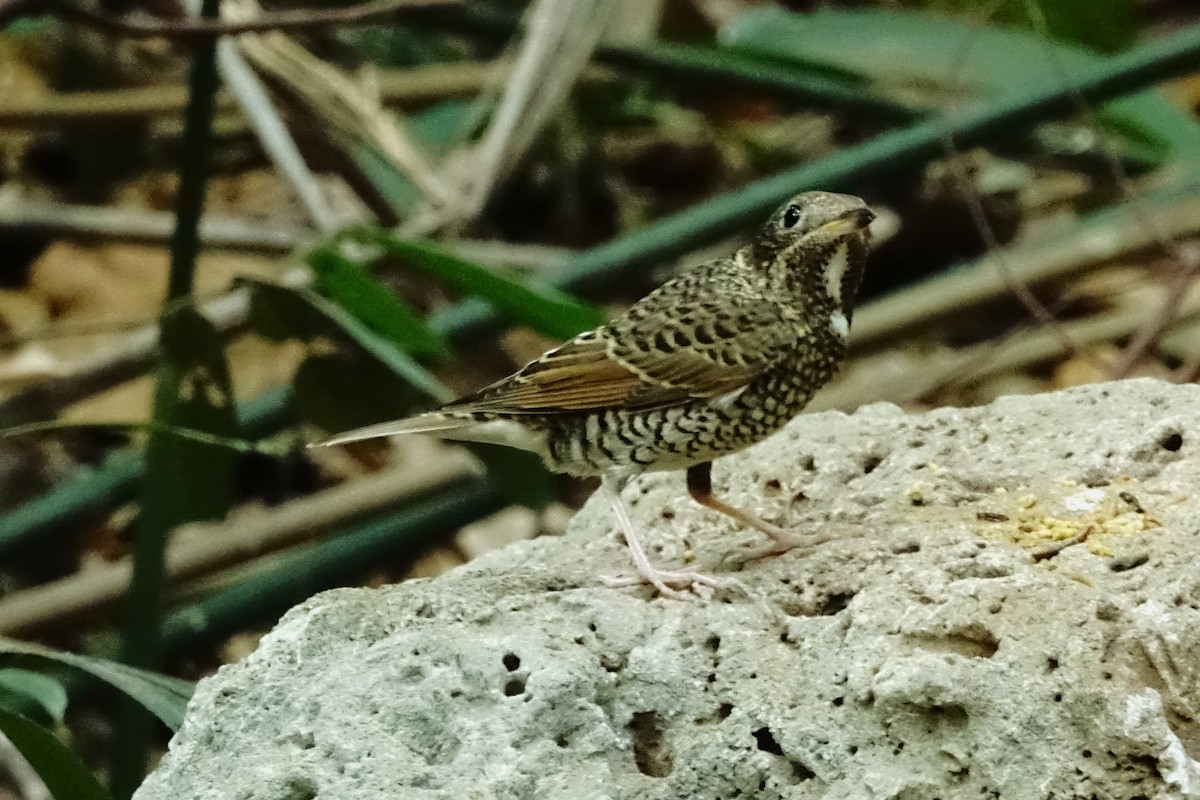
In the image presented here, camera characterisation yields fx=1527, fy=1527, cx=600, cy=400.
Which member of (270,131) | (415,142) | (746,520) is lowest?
(746,520)

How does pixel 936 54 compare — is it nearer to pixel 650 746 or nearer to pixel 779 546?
pixel 779 546

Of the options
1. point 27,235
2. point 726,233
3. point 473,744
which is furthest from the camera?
point 27,235

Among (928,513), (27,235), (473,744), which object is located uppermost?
(27,235)

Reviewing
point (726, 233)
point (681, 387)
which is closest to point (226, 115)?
point (726, 233)

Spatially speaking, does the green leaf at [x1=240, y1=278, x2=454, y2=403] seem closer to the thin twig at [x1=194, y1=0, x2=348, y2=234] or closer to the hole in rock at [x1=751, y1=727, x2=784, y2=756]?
the hole in rock at [x1=751, y1=727, x2=784, y2=756]

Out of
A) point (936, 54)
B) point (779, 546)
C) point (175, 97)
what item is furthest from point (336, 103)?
point (779, 546)

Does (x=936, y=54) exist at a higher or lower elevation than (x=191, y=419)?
higher

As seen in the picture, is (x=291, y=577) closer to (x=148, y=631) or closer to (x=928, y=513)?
(x=148, y=631)

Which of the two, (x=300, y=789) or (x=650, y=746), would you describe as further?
(x=650, y=746)
